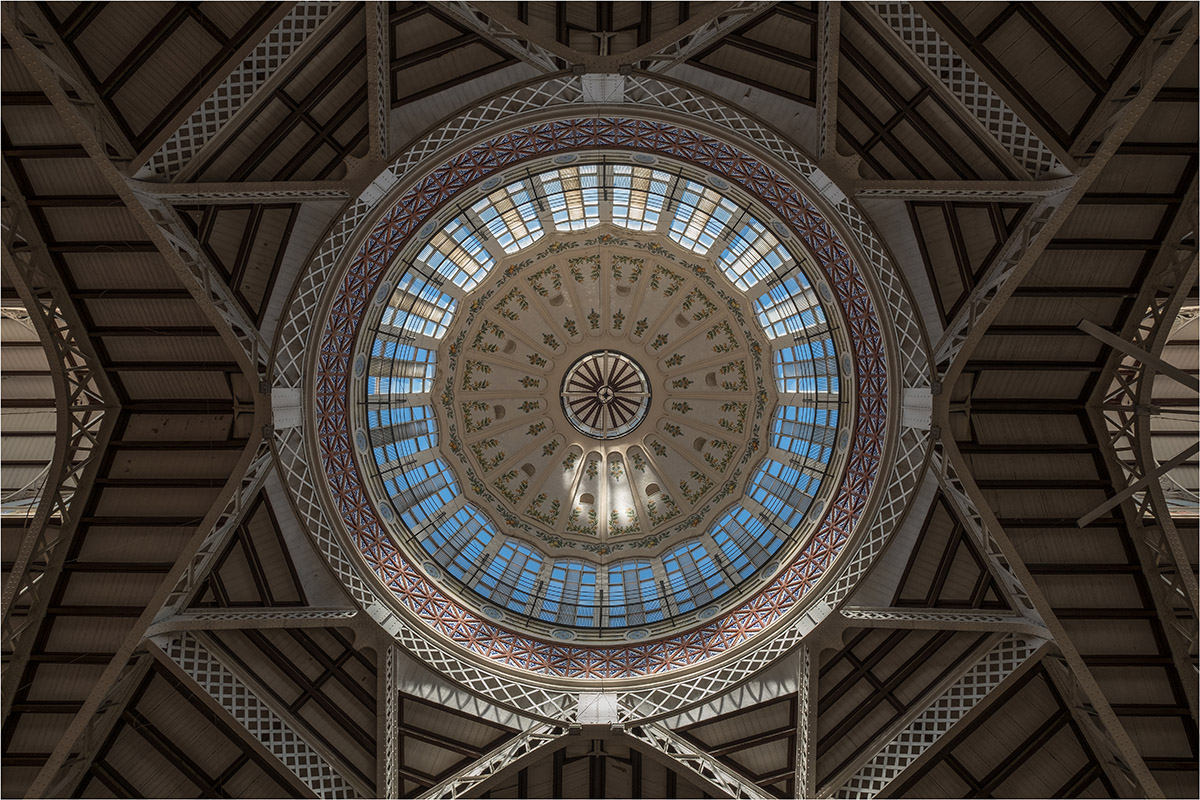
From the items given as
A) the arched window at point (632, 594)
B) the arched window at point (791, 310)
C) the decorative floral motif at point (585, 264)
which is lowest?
the arched window at point (632, 594)

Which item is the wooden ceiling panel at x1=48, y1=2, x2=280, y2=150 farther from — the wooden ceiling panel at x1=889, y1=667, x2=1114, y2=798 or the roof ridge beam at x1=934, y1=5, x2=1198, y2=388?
the wooden ceiling panel at x1=889, y1=667, x2=1114, y2=798

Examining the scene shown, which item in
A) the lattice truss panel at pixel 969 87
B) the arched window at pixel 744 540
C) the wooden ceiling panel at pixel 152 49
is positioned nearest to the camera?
the wooden ceiling panel at pixel 152 49

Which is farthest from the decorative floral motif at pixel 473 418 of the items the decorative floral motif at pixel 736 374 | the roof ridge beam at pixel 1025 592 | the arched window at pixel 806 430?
the roof ridge beam at pixel 1025 592

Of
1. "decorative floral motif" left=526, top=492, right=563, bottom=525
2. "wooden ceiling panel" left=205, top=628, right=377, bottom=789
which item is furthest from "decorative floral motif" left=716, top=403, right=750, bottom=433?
"wooden ceiling panel" left=205, top=628, right=377, bottom=789

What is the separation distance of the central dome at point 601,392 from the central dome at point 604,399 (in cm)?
6

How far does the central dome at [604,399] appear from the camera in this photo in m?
23.3

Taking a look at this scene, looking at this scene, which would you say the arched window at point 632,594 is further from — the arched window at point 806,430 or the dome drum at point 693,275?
the arched window at point 806,430

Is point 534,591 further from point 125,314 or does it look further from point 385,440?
point 125,314

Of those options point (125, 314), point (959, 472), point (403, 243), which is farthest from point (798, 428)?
point (125, 314)

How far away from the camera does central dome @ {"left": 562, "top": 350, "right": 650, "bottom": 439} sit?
99.2 feet

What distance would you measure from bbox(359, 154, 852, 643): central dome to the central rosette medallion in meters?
0.08

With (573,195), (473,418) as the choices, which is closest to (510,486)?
(473,418)

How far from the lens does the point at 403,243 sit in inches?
786

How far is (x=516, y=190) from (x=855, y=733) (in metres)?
17.5
